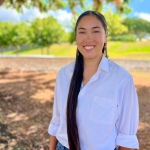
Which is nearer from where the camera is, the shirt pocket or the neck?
the shirt pocket

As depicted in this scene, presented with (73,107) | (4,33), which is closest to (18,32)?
(4,33)

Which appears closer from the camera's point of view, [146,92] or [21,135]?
[21,135]

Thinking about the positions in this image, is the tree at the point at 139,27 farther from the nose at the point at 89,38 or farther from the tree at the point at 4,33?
the nose at the point at 89,38

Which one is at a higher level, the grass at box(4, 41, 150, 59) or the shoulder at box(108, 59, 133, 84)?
the shoulder at box(108, 59, 133, 84)

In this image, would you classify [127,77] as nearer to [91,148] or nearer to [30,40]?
[91,148]

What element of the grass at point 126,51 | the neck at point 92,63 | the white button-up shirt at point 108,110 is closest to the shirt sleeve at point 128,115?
the white button-up shirt at point 108,110

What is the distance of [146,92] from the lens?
746 centimetres

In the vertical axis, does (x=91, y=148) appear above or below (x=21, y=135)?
above

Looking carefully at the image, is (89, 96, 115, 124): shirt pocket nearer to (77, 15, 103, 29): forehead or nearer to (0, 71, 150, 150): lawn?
(77, 15, 103, 29): forehead

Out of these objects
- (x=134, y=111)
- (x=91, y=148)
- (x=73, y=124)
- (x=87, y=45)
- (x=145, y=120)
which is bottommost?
(x=145, y=120)

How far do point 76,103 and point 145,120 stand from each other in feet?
14.2

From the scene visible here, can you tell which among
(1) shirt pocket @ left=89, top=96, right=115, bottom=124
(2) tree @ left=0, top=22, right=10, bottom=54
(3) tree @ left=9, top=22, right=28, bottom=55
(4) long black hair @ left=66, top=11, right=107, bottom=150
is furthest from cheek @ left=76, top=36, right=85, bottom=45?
(2) tree @ left=0, top=22, right=10, bottom=54

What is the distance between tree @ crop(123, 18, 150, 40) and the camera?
5683 cm

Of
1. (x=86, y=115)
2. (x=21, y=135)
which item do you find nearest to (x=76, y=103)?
(x=86, y=115)
